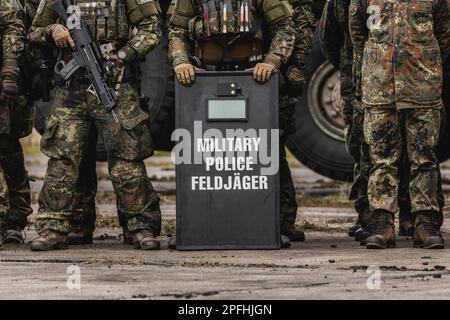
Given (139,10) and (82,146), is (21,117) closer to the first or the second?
(82,146)

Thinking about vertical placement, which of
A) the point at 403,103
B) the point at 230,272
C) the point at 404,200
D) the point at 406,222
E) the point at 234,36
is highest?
the point at 234,36

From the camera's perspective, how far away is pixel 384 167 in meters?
8.85

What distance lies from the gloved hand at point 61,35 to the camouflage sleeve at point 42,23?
0.06m

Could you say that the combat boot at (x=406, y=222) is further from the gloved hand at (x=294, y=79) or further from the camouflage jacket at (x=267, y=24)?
the camouflage jacket at (x=267, y=24)

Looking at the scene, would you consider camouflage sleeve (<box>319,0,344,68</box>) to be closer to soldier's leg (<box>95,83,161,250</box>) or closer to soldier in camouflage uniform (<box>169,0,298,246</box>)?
soldier in camouflage uniform (<box>169,0,298,246</box>)

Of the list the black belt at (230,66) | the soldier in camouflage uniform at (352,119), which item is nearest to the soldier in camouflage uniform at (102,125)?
the black belt at (230,66)

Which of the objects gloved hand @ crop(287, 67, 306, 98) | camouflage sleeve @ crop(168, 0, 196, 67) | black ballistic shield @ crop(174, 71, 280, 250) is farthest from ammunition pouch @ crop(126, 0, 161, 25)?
gloved hand @ crop(287, 67, 306, 98)

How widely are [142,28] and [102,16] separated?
28 centimetres

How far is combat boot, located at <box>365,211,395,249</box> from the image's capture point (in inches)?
342

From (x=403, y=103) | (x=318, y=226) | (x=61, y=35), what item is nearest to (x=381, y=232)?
(x=403, y=103)

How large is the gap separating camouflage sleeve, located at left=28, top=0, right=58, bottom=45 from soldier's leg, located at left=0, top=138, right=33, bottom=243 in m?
0.88

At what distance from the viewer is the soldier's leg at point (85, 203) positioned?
30.4ft

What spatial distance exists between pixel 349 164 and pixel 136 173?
4551mm

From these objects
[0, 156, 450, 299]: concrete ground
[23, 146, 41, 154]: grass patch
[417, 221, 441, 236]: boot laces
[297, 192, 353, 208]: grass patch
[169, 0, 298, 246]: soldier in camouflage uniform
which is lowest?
[0, 156, 450, 299]: concrete ground
